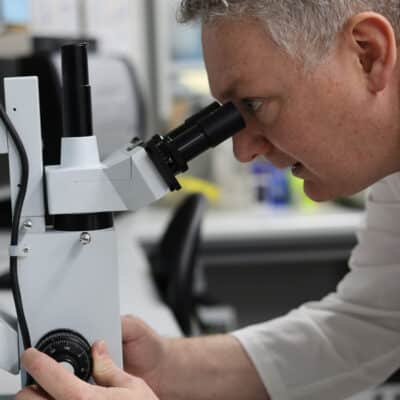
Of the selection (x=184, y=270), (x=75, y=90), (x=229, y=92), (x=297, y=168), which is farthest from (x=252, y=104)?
(x=184, y=270)

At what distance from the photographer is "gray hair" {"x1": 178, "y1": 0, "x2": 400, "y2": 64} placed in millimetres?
809

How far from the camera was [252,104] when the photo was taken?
0.88m

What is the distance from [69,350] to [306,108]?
15.8 inches

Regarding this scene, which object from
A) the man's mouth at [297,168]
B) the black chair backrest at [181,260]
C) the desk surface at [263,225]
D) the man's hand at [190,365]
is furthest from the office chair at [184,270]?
the man's mouth at [297,168]

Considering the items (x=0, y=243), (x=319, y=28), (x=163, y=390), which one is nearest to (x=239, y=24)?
(x=319, y=28)

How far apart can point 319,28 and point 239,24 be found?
9 cm

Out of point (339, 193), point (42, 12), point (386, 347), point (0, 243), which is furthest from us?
point (42, 12)

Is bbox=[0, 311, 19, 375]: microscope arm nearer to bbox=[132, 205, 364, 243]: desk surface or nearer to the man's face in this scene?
the man's face

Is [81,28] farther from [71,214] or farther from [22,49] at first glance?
[71,214]

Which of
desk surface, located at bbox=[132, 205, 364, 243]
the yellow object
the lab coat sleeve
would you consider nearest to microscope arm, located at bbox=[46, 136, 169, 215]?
the lab coat sleeve

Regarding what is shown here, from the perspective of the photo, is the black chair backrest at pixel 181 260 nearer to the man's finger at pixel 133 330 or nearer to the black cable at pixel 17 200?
the man's finger at pixel 133 330

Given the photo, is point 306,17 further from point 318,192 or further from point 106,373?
point 106,373

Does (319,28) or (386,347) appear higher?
(319,28)

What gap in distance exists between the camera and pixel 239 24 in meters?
0.83
